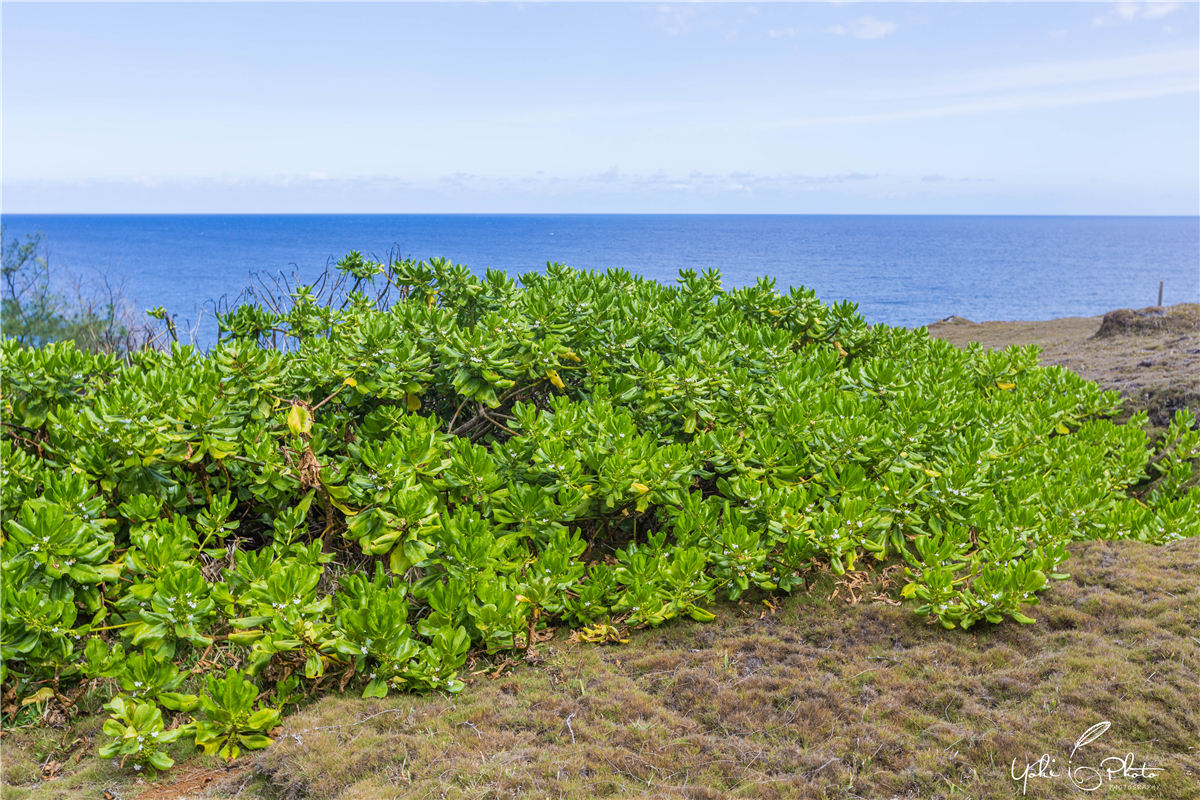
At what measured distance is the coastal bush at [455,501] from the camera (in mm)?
3141

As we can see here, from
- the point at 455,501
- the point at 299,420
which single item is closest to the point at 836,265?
the point at 455,501

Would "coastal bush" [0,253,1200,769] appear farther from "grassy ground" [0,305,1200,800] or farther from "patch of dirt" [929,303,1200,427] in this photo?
"patch of dirt" [929,303,1200,427]

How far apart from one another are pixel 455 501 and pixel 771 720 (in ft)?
6.13

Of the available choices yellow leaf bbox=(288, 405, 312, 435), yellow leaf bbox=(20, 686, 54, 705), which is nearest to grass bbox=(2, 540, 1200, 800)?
yellow leaf bbox=(20, 686, 54, 705)

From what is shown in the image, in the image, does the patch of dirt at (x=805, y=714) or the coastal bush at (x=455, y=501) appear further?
the coastal bush at (x=455, y=501)

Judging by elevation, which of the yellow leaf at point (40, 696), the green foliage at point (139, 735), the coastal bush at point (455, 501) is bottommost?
the yellow leaf at point (40, 696)

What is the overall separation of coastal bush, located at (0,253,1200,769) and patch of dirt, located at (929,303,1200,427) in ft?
10.5

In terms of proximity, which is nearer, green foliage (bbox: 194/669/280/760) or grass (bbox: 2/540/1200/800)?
grass (bbox: 2/540/1200/800)

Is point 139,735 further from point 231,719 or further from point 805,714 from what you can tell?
point 805,714

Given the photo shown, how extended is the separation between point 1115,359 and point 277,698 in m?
12.2
